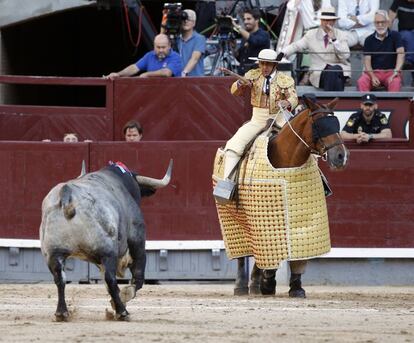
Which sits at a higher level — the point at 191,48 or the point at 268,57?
the point at 191,48

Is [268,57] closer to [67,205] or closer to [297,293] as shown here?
[297,293]

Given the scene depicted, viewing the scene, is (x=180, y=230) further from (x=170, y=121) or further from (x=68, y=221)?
(x=68, y=221)

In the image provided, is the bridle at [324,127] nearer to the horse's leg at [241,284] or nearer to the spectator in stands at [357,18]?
the horse's leg at [241,284]

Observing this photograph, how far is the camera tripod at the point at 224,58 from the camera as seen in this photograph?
1554cm

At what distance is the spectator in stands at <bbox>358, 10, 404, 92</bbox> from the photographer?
14891 mm

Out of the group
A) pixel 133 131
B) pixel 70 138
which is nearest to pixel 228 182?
pixel 133 131

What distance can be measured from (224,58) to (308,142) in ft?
15.0

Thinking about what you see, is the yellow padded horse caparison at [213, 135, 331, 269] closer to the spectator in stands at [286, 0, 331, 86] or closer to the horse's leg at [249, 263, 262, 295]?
the horse's leg at [249, 263, 262, 295]

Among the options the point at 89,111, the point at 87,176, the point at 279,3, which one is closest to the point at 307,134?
the point at 87,176

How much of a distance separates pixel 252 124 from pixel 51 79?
356 cm

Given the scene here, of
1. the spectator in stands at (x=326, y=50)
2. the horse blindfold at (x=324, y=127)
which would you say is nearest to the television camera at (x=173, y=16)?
the spectator in stands at (x=326, y=50)

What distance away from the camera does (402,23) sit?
15594 mm

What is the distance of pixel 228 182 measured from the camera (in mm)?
11641

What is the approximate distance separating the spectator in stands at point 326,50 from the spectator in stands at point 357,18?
0.61 meters
